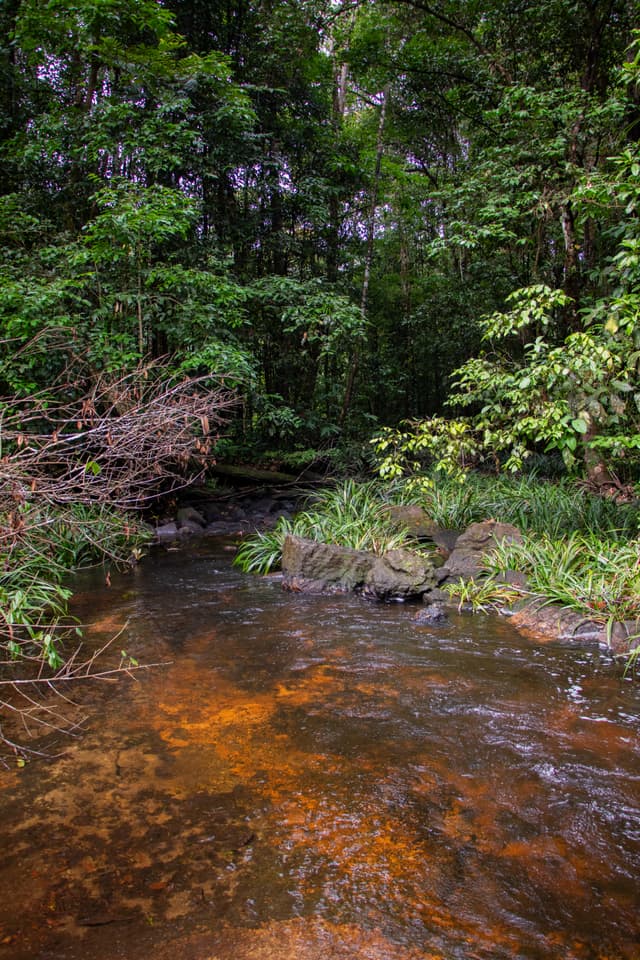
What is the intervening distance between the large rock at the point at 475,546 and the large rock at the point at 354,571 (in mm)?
294

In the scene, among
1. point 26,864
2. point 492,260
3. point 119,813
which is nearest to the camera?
point 26,864

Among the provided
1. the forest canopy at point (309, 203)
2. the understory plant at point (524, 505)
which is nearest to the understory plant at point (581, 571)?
the understory plant at point (524, 505)

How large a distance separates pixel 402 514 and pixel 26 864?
21.1 ft

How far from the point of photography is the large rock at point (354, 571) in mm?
6434

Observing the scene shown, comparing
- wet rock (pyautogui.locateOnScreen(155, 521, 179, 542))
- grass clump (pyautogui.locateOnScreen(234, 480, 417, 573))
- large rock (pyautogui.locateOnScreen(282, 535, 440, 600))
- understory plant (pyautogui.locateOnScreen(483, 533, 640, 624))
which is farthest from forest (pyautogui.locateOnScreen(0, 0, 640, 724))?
large rock (pyautogui.locateOnScreen(282, 535, 440, 600))

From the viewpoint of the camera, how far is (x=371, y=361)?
16312 mm

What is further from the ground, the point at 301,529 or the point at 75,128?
the point at 75,128

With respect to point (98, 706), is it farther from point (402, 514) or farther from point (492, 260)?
point (492, 260)

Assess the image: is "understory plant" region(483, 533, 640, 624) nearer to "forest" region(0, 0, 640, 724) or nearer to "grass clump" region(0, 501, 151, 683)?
"forest" region(0, 0, 640, 724)

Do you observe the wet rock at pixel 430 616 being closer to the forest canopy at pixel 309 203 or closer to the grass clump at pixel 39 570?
the forest canopy at pixel 309 203

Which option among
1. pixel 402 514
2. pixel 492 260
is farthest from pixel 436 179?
pixel 402 514

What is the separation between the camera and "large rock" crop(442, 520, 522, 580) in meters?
6.81

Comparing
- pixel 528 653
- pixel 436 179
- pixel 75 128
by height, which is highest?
pixel 436 179

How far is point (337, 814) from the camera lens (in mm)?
2787
